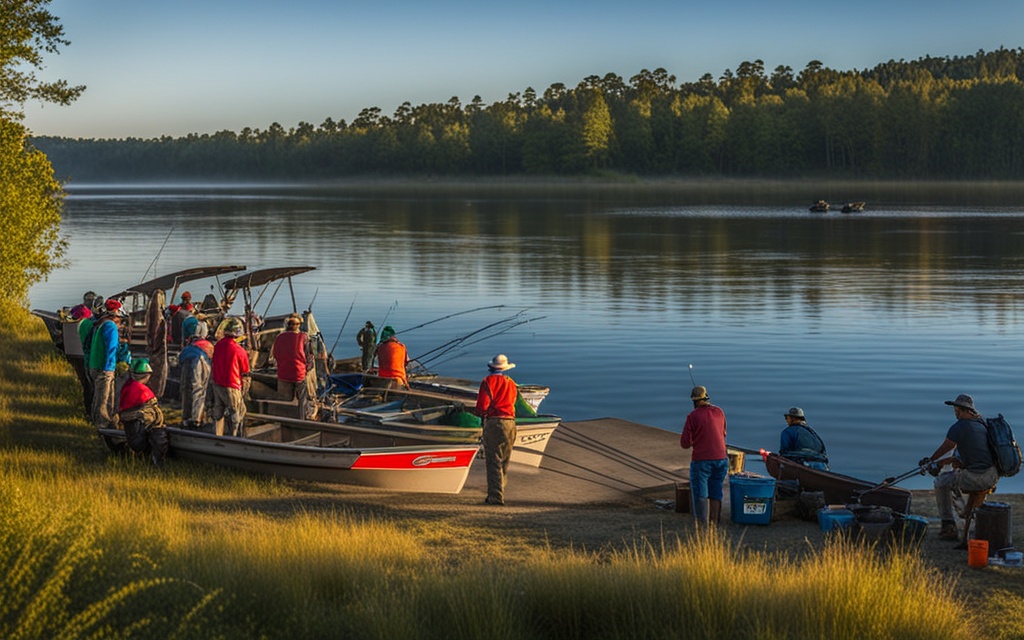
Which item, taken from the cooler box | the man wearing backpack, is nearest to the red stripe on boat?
the cooler box

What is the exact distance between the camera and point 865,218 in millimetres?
97000

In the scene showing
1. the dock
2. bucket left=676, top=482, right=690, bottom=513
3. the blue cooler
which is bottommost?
the dock

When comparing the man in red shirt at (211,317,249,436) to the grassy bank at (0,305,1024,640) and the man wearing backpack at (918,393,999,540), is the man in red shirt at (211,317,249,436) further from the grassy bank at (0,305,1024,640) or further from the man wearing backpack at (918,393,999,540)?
the man wearing backpack at (918,393,999,540)

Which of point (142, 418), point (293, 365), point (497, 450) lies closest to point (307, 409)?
point (293, 365)

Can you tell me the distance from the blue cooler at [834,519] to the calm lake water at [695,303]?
231 inches

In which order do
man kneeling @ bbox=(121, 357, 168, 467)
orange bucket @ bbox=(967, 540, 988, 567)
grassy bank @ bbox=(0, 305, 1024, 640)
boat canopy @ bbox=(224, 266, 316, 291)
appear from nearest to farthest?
grassy bank @ bbox=(0, 305, 1024, 640) < orange bucket @ bbox=(967, 540, 988, 567) < man kneeling @ bbox=(121, 357, 168, 467) < boat canopy @ bbox=(224, 266, 316, 291)

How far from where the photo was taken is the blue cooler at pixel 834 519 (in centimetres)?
1385

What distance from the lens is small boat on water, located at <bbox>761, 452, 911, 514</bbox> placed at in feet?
48.6

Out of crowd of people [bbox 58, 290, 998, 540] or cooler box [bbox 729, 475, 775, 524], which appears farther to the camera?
cooler box [bbox 729, 475, 775, 524]

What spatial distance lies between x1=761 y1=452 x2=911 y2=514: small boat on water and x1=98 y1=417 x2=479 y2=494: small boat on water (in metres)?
4.31

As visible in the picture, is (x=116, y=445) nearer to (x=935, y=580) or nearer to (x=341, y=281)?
(x=935, y=580)

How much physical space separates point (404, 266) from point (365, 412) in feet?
123

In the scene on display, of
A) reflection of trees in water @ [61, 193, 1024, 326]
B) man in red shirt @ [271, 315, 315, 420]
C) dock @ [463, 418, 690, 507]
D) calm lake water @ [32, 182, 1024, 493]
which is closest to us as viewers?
dock @ [463, 418, 690, 507]

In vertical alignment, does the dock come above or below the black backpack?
below
